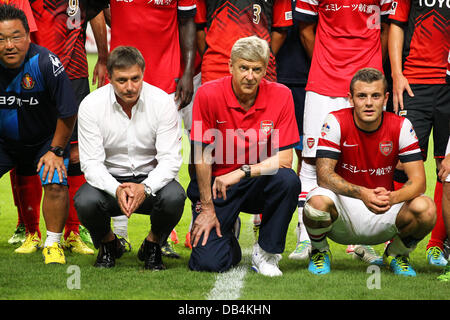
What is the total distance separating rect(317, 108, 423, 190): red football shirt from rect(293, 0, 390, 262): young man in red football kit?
0.77m

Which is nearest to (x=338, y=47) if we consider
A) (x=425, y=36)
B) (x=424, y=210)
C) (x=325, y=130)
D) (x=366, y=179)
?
(x=425, y=36)

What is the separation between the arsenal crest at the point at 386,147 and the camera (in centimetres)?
497

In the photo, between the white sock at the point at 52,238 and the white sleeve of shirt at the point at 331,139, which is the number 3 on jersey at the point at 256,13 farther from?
the white sock at the point at 52,238

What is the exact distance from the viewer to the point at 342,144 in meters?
5.00

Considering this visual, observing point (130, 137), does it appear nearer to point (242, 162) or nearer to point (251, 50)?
point (242, 162)

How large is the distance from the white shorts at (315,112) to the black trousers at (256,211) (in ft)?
3.13

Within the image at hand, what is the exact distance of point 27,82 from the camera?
5.34m

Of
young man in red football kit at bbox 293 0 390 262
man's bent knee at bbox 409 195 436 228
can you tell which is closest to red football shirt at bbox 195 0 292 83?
young man in red football kit at bbox 293 0 390 262

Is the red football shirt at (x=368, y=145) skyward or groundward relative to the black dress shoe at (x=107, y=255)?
skyward

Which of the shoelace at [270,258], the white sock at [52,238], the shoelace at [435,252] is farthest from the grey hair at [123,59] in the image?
the shoelace at [435,252]

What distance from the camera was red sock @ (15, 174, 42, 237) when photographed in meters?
5.95

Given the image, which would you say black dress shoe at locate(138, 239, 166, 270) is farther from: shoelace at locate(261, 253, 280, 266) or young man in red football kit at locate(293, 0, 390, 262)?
young man in red football kit at locate(293, 0, 390, 262)

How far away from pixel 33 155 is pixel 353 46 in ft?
8.91

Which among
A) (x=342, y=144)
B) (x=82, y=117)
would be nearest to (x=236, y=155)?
(x=342, y=144)
